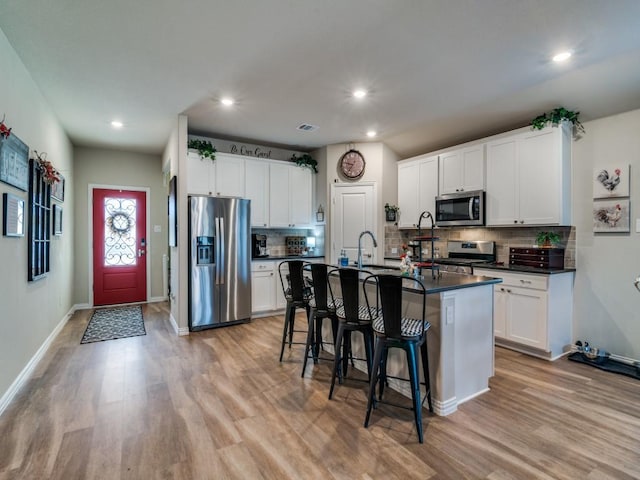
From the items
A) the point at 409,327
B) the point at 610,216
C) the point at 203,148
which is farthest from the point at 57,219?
the point at 610,216

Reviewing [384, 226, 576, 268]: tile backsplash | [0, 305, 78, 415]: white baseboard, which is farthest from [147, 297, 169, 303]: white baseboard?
[384, 226, 576, 268]: tile backsplash

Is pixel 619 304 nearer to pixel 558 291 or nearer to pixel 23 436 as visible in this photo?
pixel 558 291

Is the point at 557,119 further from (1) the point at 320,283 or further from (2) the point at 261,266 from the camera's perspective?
(2) the point at 261,266

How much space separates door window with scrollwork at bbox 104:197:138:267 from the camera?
19.0 ft

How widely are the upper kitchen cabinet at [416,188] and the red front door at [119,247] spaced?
4.63 meters

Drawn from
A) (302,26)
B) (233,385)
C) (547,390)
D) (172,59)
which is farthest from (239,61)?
(547,390)

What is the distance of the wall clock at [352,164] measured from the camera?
17.3ft

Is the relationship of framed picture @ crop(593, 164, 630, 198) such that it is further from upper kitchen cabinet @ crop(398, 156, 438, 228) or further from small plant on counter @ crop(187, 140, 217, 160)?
small plant on counter @ crop(187, 140, 217, 160)

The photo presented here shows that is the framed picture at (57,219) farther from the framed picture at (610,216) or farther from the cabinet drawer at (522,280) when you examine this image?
the framed picture at (610,216)

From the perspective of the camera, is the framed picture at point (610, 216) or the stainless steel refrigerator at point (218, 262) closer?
the framed picture at point (610, 216)

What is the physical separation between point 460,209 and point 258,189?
297 centimetres

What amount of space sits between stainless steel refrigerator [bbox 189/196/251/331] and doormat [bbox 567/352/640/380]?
12.9 ft

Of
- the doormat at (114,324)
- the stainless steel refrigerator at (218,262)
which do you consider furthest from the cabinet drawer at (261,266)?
the doormat at (114,324)

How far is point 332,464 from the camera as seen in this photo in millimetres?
1824
